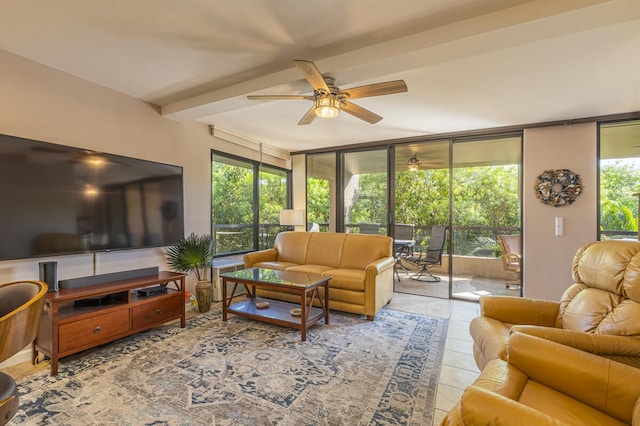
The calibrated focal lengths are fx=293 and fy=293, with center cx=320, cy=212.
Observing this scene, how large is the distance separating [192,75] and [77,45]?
2.70 ft

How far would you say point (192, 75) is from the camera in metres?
2.71

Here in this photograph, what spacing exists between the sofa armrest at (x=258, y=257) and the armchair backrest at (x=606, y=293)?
3395 mm

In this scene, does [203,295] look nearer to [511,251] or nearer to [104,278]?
[104,278]

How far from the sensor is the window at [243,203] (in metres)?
4.41

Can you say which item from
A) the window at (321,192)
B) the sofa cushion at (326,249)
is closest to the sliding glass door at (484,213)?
the sofa cushion at (326,249)

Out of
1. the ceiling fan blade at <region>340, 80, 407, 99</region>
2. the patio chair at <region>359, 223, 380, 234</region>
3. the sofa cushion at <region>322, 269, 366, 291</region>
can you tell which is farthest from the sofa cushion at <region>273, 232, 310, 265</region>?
the ceiling fan blade at <region>340, 80, 407, 99</region>

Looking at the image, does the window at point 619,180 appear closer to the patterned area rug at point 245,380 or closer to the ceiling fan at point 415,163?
the ceiling fan at point 415,163

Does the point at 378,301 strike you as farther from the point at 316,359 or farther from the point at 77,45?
the point at 77,45

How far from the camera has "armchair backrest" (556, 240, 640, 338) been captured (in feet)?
5.09

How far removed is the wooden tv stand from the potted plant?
28 cm

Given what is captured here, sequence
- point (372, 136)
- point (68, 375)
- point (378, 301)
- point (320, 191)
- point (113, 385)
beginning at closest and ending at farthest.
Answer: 1. point (113, 385)
2. point (68, 375)
3. point (378, 301)
4. point (372, 136)
5. point (320, 191)

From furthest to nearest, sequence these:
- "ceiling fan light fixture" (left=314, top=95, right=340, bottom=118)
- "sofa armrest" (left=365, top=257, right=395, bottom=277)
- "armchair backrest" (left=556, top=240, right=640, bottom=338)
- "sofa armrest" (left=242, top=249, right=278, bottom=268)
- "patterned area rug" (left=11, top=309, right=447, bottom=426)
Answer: "sofa armrest" (left=242, top=249, right=278, bottom=268) → "sofa armrest" (left=365, top=257, right=395, bottom=277) → "ceiling fan light fixture" (left=314, top=95, right=340, bottom=118) → "patterned area rug" (left=11, top=309, right=447, bottom=426) → "armchair backrest" (left=556, top=240, right=640, bottom=338)

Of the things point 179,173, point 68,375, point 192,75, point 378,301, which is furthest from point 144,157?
point 378,301

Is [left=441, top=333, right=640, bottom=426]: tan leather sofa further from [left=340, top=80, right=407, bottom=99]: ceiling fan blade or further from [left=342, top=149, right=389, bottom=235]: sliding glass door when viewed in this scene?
[left=342, top=149, right=389, bottom=235]: sliding glass door
